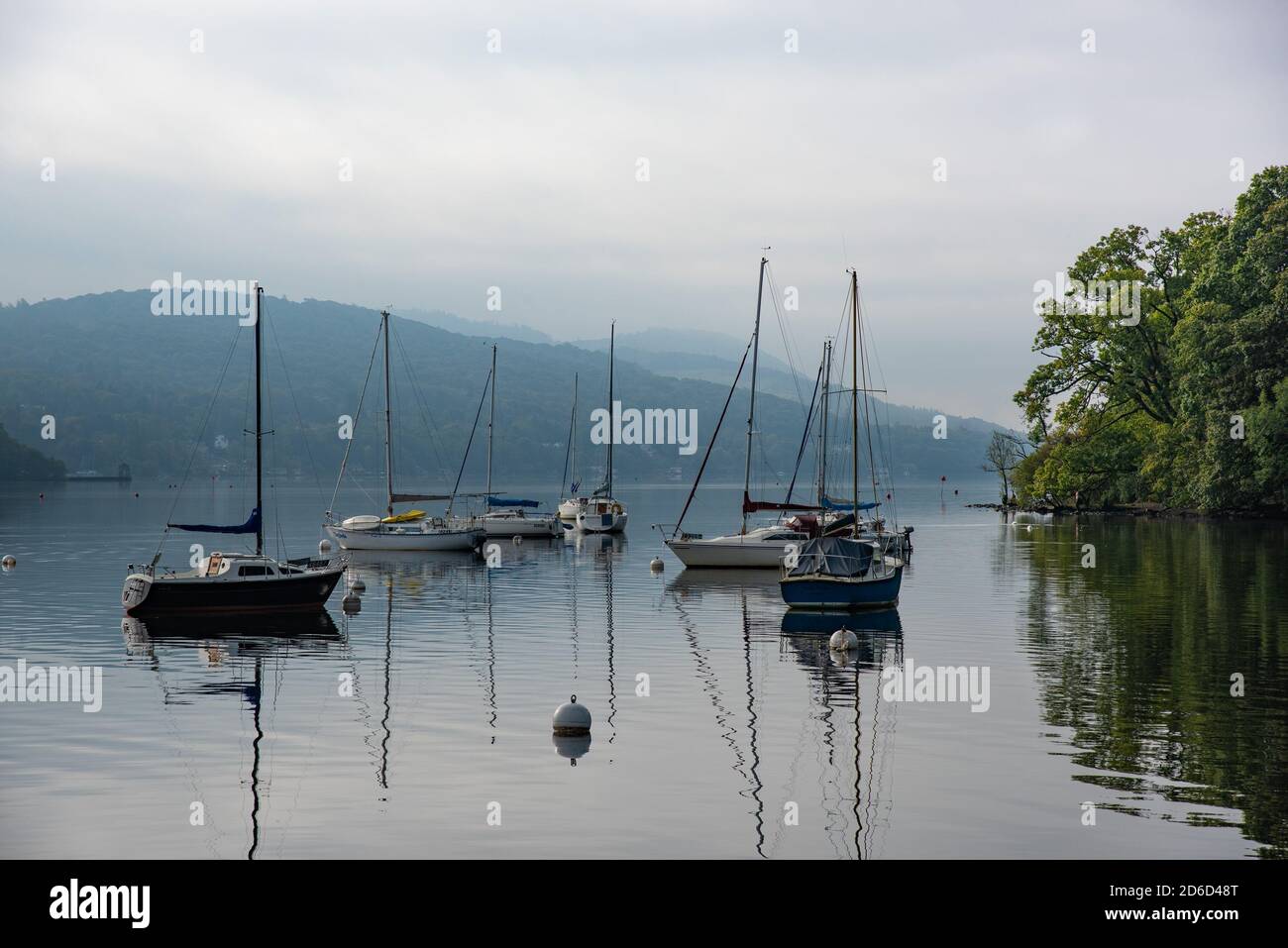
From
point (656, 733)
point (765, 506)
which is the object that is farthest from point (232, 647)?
point (765, 506)

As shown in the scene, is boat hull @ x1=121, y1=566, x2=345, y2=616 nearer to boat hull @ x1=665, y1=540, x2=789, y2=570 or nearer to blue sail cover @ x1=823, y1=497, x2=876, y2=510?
boat hull @ x1=665, y1=540, x2=789, y2=570

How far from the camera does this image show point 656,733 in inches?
1179

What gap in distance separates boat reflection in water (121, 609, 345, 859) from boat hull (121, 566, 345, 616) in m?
0.47

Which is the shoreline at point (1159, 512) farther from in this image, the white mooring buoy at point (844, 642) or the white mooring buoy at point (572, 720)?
the white mooring buoy at point (572, 720)

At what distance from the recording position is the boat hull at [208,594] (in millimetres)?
Answer: 50219

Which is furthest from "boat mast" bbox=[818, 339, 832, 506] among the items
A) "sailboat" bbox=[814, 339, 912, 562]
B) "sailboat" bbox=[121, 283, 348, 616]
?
"sailboat" bbox=[121, 283, 348, 616]

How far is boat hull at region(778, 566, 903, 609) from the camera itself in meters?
51.6

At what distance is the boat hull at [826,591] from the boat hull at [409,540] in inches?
1873

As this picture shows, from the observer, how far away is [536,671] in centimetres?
3897

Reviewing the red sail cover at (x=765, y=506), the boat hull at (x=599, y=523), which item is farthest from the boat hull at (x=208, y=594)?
the boat hull at (x=599, y=523)

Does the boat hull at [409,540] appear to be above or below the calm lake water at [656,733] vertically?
above
